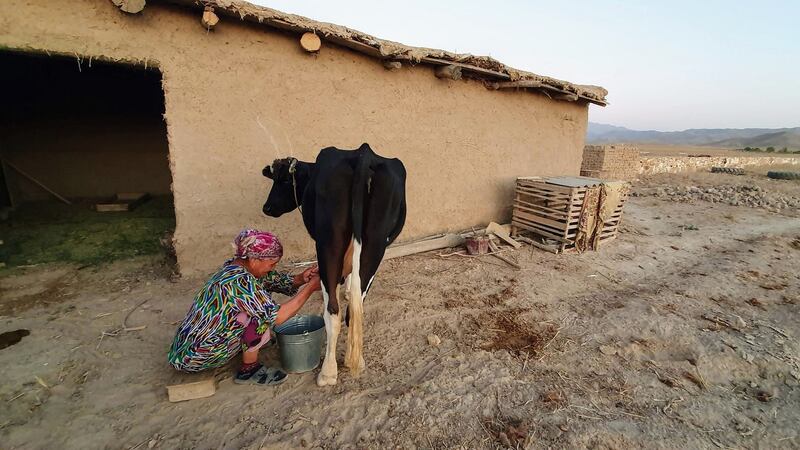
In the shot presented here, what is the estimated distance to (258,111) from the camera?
4301 millimetres

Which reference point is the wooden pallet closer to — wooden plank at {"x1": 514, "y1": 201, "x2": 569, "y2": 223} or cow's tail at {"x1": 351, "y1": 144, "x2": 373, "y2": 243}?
wooden plank at {"x1": 514, "y1": 201, "x2": 569, "y2": 223}

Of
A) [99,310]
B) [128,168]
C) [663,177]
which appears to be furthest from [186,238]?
[663,177]

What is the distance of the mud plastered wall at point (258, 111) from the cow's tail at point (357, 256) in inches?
91.5

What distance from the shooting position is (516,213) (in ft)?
21.1

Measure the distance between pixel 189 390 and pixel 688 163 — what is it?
77.0 ft

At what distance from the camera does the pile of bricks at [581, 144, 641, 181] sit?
430 inches

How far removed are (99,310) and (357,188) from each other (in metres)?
3.17

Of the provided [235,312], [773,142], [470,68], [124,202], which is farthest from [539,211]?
[773,142]

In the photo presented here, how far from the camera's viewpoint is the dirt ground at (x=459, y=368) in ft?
7.32

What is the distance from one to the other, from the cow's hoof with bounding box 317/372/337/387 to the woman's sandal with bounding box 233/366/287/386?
0.27 m

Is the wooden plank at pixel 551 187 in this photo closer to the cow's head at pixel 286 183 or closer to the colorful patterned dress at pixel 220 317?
the cow's head at pixel 286 183

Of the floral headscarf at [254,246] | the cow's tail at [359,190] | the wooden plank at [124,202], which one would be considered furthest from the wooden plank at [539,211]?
the wooden plank at [124,202]

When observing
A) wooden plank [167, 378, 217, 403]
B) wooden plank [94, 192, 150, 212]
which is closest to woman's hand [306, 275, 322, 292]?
wooden plank [167, 378, 217, 403]

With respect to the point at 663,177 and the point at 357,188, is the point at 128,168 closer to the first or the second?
the point at 357,188
